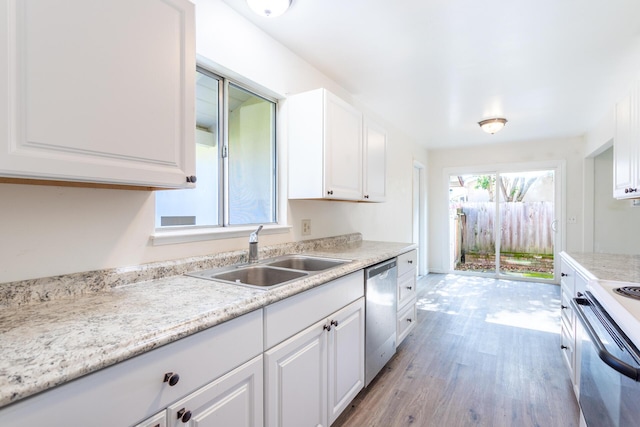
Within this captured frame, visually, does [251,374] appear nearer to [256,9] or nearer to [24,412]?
[24,412]

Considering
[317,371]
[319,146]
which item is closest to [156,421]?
[317,371]

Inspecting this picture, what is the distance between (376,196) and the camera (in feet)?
9.21

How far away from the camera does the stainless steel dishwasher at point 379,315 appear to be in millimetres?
1963

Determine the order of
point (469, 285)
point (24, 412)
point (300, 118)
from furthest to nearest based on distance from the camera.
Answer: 1. point (469, 285)
2. point (300, 118)
3. point (24, 412)

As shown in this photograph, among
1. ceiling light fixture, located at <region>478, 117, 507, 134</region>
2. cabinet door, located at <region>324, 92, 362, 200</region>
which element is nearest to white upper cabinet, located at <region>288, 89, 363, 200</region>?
cabinet door, located at <region>324, 92, 362, 200</region>

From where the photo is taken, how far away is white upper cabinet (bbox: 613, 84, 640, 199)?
6.55 feet

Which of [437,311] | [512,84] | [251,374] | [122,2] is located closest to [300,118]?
[122,2]

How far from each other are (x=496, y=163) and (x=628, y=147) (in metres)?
3.31

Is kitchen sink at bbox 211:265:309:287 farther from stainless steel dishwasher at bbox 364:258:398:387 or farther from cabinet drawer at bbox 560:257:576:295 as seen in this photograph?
cabinet drawer at bbox 560:257:576:295

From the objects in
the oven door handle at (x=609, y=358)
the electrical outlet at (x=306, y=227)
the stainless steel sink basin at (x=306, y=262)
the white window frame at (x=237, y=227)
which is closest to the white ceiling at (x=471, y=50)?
the white window frame at (x=237, y=227)

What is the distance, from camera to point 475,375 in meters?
2.26

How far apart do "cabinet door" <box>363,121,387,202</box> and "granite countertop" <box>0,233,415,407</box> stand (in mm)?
1347

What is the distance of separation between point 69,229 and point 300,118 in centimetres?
151

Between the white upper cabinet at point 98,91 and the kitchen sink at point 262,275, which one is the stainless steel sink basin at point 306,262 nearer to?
the kitchen sink at point 262,275
